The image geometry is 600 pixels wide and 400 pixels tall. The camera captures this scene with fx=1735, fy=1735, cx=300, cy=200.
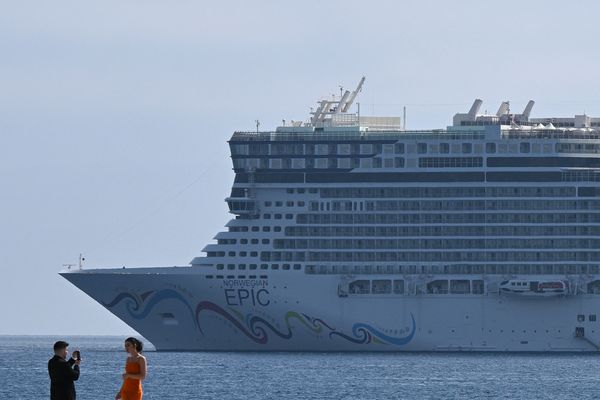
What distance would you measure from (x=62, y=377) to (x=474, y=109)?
67.4 m

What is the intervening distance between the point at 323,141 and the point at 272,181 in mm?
3277

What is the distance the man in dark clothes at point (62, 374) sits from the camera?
24016 mm

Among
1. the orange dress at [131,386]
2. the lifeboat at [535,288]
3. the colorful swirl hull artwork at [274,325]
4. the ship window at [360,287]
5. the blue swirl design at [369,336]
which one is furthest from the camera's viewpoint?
the ship window at [360,287]

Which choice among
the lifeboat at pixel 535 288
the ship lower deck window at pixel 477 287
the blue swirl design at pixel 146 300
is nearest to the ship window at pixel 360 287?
the ship lower deck window at pixel 477 287

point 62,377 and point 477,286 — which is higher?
point 477,286

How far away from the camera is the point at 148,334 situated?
8794cm

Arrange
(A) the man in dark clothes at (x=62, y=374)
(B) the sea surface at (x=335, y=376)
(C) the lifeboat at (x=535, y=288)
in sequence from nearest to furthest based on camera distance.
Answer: (A) the man in dark clothes at (x=62, y=374) < (B) the sea surface at (x=335, y=376) < (C) the lifeboat at (x=535, y=288)

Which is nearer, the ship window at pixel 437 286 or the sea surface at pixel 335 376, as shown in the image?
the sea surface at pixel 335 376

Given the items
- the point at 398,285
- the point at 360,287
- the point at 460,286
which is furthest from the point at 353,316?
the point at 460,286

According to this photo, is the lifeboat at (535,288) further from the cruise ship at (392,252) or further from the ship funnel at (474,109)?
the ship funnel at (474,109)

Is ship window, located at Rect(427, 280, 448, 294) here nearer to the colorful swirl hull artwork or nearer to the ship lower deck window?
the ship lower deck window

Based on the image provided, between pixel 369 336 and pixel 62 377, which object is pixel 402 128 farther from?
pixel 62 377

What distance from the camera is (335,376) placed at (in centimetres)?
7200

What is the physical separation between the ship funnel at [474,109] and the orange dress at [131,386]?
66.5m
